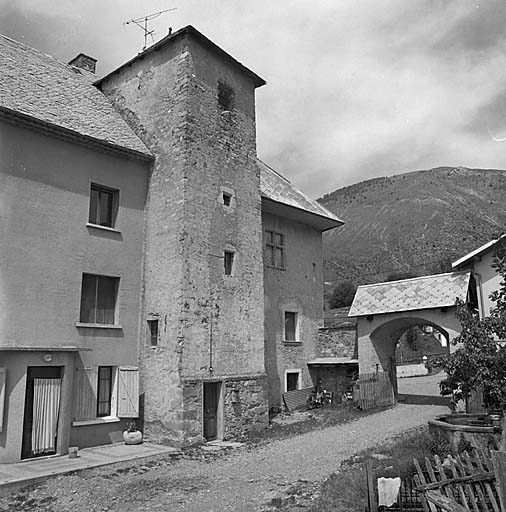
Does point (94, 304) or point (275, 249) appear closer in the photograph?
point (94, 304)

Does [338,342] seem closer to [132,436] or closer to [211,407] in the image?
[211,407]

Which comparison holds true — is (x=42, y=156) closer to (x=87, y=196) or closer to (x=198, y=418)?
(x=87, y=196)

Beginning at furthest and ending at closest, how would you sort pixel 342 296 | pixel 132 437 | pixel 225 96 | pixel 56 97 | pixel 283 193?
pixel 342 296
pixel 283 193
pixel 225 96
pixel 56 97
pixel 132 437

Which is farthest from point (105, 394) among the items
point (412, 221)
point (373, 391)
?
point (412, 221)

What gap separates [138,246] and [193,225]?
6.87 feet

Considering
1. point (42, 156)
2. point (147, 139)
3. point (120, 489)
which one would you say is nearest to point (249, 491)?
point (120, 489)

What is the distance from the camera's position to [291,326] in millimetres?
23156

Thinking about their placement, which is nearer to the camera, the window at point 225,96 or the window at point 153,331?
the window at point 153,331

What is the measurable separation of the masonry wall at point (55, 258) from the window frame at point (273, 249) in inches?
265

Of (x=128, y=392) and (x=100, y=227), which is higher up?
(x=100, y=227)

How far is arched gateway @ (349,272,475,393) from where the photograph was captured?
19.5 metres

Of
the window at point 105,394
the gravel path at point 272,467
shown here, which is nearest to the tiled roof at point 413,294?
the gravel path at point 272,467

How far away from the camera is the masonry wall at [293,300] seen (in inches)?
850

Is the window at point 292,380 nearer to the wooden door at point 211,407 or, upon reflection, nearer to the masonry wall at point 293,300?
the masonry wall at point 293,300
